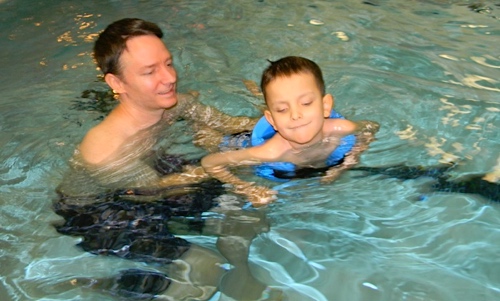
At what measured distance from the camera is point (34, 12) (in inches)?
289

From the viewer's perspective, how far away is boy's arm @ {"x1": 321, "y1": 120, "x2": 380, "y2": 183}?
3.47 m

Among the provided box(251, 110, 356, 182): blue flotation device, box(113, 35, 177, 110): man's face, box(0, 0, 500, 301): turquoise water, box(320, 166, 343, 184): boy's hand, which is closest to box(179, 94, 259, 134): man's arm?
box(0, 0, 500, 301): turquoise water

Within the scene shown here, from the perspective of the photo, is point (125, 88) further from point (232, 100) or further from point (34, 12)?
point (34, 12)

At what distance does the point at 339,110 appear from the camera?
4.35m

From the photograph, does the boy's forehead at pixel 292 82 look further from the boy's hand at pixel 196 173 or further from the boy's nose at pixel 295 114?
the boy's hand at pixel 196 173

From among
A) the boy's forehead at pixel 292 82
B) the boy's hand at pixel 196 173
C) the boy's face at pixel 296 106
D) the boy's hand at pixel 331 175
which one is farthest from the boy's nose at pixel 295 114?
the boy's hand at pixel 196 173

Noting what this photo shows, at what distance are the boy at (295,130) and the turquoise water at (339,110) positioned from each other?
145mm

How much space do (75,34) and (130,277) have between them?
398 cm

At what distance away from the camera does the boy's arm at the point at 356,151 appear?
137 inches

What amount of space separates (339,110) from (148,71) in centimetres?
142

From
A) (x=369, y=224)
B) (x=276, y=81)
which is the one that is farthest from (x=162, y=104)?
(x=369, y=224)

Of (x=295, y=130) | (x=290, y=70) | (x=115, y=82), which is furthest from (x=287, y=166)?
(x=115, y=82)

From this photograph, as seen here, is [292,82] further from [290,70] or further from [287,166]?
[287,166]

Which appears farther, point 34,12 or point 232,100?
point 34,12
